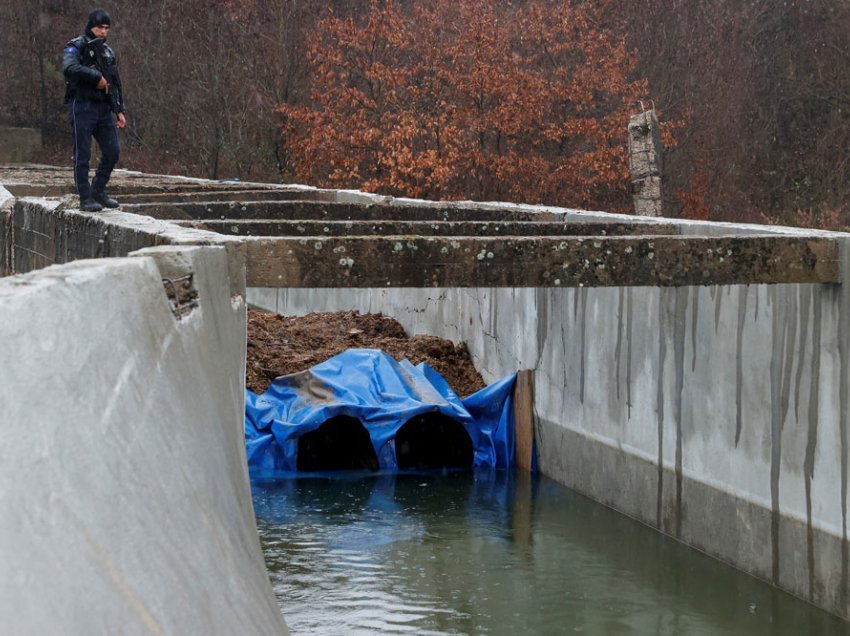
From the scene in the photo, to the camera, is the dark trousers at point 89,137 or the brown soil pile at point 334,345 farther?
the brown soil pile at point 334,345

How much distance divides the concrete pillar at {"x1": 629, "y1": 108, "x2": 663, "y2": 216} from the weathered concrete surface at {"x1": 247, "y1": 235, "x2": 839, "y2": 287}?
30.2 feet

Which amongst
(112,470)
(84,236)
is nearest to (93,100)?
(84,236)

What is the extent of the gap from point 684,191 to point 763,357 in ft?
60.8

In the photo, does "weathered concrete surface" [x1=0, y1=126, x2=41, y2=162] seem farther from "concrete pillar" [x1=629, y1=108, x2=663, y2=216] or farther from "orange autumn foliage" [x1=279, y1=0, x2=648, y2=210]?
"concrete pillar" [x1=629, y1=108, x2=663, y2=216]

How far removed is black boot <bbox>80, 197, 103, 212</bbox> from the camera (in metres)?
8.84

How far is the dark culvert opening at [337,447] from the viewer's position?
1374 cm

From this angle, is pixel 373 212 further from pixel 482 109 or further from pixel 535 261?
pixel 482 109

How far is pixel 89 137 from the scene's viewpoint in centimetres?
893

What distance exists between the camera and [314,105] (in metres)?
30.3

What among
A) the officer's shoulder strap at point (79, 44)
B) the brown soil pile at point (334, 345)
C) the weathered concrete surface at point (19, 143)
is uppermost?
the weathered concrete surface at point (19, 143)

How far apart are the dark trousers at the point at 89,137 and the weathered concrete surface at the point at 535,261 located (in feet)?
10.1

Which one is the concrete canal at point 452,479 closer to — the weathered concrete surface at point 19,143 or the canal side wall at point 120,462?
the canal side wall at point 120,462

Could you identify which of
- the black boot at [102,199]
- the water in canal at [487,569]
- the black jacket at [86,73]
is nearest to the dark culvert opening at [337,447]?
the water in canal at [487,569]

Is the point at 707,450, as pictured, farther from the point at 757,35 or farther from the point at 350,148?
the point at 757,35
